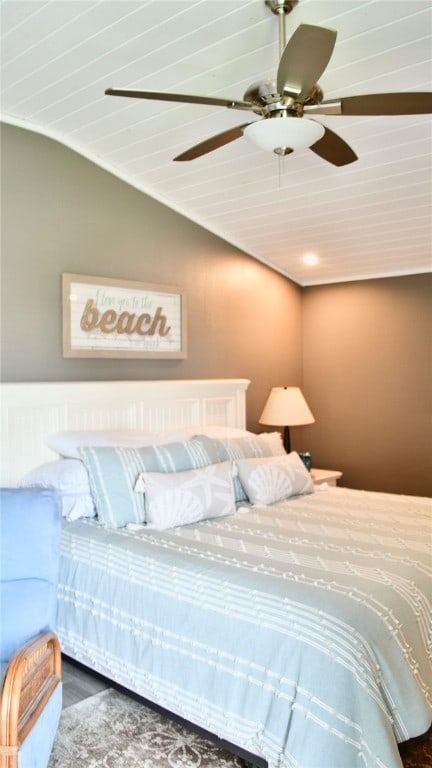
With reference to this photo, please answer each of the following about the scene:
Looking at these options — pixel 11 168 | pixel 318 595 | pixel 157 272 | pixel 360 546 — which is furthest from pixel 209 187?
pixel 318 595

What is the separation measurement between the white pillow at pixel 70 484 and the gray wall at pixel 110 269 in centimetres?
55

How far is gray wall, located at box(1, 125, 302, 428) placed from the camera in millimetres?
3123

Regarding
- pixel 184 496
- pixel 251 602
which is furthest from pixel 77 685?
pixel 251 602

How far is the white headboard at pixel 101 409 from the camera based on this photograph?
3.00m

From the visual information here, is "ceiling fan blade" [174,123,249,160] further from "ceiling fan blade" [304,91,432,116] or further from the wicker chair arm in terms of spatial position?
the wicker chair arm

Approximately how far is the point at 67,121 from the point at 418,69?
1734 mm

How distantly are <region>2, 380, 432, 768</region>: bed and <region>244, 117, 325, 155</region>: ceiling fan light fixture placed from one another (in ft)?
4.80

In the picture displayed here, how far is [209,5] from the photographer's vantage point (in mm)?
2123

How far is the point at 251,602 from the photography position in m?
1.95

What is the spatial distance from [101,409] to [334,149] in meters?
1.92

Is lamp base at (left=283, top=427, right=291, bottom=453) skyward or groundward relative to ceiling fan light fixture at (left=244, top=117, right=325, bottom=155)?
groundward

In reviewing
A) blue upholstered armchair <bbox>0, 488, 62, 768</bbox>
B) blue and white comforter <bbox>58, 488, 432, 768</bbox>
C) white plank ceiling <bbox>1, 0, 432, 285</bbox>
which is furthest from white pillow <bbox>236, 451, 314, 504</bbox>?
white plank ceiling <bbox>1, 0, 432, 285</bbox>

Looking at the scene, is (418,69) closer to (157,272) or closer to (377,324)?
(157,272)

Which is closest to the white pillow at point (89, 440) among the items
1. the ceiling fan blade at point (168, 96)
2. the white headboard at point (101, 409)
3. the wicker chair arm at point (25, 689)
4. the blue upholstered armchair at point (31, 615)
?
the white headboard at point (101, 409)
